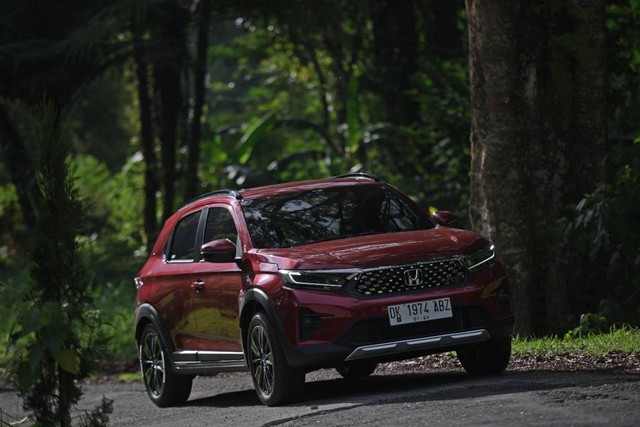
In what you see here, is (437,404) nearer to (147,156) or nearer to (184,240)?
(184,240)

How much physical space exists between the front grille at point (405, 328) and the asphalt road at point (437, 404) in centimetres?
41

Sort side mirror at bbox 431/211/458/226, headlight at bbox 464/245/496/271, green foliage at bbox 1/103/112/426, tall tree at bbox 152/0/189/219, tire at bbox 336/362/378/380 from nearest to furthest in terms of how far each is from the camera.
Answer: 1. green foliage at bbox 1/103/112/426
2. headlight at bbox 464/245/496/271
3. side mirror at bbox 431/211/458/226
4. tire at bbox 336/362/378/380
5. tall tree at bbox 152/0/189/219

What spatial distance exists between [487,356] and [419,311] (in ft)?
3.33

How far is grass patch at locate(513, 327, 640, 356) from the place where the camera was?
11.9m

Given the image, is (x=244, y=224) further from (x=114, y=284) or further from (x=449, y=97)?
(x=114, y=284)

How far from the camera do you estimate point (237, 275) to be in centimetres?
1120

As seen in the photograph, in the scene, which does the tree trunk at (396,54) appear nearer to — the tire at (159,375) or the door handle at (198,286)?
the tire at (159,375)

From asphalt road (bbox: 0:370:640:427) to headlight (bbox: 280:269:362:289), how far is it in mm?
840

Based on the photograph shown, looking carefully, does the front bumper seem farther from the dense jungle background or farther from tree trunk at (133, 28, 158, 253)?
tree trunk at (133, 28, 158, 253)

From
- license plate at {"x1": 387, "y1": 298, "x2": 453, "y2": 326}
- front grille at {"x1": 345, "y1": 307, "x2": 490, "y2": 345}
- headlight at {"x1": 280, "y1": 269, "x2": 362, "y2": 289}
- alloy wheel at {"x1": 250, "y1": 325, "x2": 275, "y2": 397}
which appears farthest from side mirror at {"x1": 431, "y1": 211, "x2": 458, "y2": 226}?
alloy wheel at {"x1": 250, "y1": 325, "x2": 275, "y2": 397}

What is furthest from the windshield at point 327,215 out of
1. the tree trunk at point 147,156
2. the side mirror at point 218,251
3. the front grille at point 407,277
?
the tree trunk at point 147,156

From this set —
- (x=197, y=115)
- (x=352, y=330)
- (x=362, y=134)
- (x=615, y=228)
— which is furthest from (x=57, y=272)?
(x=197, y=115)

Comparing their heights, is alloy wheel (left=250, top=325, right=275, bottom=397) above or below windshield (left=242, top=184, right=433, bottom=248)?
below

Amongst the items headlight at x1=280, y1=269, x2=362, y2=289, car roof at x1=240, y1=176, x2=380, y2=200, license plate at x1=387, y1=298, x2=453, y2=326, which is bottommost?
license plate at x1=387, y1=298, x2=453, y2=326
